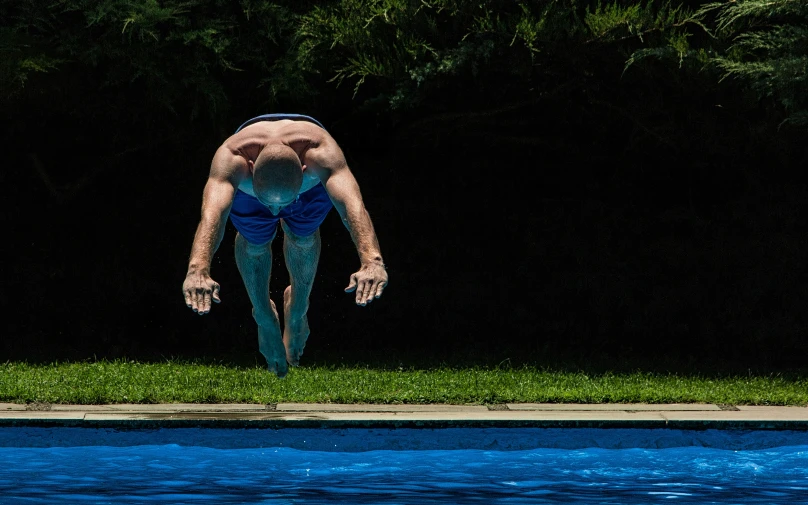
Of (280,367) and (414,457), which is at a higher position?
(280,367)

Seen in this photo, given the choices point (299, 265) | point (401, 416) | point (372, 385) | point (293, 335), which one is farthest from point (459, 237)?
point (299, 265)

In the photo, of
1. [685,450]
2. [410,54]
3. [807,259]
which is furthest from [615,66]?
[685,450]

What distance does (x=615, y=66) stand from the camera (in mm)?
11562

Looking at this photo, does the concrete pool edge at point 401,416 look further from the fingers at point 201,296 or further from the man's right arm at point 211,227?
the fingers at point 201,296

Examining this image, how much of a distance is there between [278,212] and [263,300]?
1.04 meters

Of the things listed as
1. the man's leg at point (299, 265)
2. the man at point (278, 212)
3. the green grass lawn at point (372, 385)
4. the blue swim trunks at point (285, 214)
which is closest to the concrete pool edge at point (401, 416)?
the green grass lawn at point (372, 385)

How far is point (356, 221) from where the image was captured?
16.6 ft

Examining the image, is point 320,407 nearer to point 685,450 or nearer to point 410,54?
point 685,450

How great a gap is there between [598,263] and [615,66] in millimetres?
2459

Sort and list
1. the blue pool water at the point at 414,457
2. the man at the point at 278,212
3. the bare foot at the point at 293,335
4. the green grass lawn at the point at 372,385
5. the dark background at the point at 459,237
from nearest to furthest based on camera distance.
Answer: the man at the point at 278,212, the bare foot at the point at 293,335, the blue pool water at the point at 414,457, the green grass lawn at the point at 372,385, the dark background at the point at 459,237

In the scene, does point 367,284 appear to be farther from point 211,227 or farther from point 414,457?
point 414,457

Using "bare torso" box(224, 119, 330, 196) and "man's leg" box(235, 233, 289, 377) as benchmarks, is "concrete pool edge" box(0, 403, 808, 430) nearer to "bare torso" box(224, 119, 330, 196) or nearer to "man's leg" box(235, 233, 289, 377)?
"man's leg" box(235, 233, 289, 377)

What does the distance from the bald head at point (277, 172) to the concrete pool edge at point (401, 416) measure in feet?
10.2

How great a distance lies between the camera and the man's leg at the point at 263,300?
21.0ft
